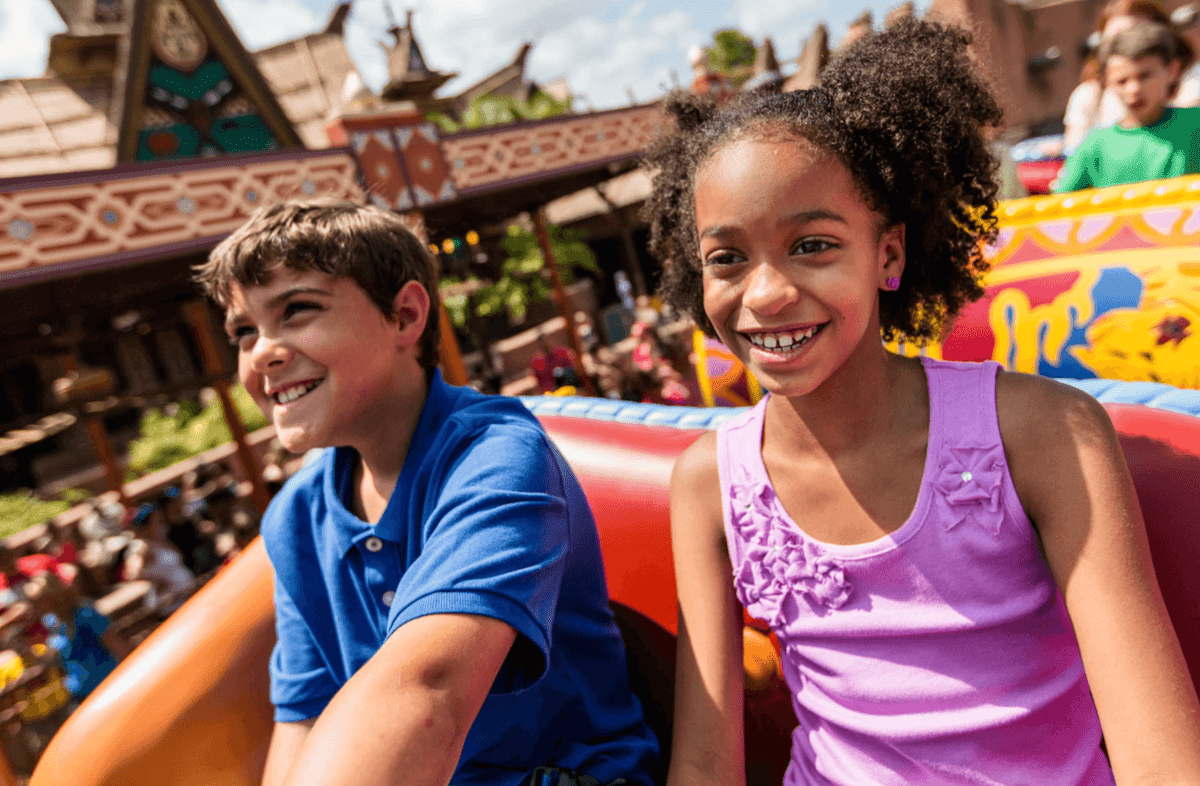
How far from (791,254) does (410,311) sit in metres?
0.67

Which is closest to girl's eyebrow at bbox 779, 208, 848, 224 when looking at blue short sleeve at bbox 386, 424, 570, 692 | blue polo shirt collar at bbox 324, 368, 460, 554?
blue short sleeve at bbox 386, 424, 570, 692

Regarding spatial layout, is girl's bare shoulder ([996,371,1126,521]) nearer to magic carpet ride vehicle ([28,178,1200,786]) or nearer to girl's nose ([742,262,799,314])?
magic carpet ride vehicle ([28,178,1200,786])

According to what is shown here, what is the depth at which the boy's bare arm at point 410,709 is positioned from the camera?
2.43 ft

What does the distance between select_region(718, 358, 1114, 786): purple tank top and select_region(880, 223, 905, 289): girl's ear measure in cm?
15

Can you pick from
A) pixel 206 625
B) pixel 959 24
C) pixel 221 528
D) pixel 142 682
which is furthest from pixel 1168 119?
pixel 221 528

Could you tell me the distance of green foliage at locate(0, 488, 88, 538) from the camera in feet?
20.7

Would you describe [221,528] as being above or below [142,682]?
below

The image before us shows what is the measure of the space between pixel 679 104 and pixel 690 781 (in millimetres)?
1064

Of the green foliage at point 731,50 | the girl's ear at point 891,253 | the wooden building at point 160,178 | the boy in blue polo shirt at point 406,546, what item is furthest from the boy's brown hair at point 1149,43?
the green foliage at point 731,50

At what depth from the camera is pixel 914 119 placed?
3.24 ft

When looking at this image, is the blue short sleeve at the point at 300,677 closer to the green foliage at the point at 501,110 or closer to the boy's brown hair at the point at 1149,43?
the boy's brown hair at the point at 1149,43

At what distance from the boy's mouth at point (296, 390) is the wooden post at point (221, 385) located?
3885mm

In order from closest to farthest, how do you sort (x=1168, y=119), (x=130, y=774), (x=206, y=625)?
(x=130, y=774), (x=206, y=625), (x=1168, y=119)

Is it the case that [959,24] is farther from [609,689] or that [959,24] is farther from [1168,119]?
[1168,119]
